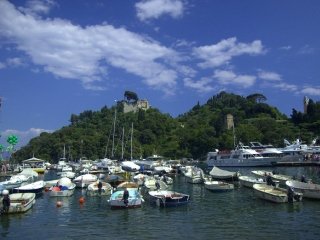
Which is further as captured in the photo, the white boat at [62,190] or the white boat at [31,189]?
the white boat at [31,189]

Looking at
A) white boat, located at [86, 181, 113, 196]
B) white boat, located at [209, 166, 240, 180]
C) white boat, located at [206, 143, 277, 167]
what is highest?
white boat, located at [206, 143, 277, 167]

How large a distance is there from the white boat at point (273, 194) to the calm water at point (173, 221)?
2.37 feet

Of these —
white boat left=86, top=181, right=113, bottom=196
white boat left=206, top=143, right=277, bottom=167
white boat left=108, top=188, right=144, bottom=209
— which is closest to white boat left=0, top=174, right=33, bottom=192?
white boat left=86, top=181, right=113, bottom=196

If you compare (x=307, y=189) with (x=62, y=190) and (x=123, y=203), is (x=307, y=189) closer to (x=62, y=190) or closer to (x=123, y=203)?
(x=123, y=203)

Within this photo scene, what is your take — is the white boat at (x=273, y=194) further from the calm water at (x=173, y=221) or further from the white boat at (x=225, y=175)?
the white boat at (x=225, y=175)

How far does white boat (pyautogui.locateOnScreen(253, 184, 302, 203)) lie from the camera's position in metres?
40.0

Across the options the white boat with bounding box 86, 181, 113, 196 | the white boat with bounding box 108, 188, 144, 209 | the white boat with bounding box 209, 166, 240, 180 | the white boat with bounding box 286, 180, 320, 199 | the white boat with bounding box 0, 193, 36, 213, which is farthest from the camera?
the white boat with bounding box 209, 166, 240, 180

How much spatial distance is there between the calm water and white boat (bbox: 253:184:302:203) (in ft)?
2.37

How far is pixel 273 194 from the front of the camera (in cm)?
4072

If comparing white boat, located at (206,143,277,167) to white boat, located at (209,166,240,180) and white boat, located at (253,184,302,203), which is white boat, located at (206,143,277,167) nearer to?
white boat, located at (209,166,240,180)

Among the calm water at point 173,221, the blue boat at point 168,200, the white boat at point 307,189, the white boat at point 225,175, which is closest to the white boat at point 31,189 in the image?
the calm water at point 173,221

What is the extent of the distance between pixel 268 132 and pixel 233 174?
11167 cm

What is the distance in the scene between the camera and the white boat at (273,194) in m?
40.0

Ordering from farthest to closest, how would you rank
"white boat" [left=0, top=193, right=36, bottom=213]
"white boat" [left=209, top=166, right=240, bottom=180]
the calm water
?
"white boat" [left=209, top=166, right=240, bottom=180], "white boat" [left=0, top=193, right=36, bottom=213], the calm water
